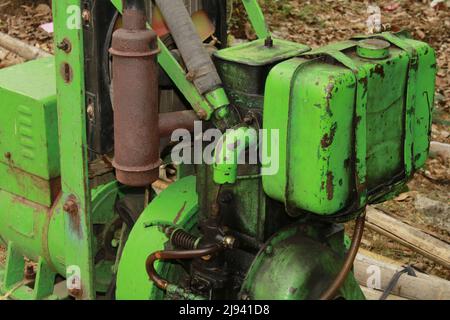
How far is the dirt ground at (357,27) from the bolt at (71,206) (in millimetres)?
2879

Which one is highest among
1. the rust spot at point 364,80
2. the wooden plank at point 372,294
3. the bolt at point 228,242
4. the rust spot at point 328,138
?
the rust spot at point 364,80

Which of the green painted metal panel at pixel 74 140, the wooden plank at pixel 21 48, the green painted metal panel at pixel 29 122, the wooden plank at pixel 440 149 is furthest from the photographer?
the wooden plank at pixel 21 48

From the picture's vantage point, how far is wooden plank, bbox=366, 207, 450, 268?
15.4 feet

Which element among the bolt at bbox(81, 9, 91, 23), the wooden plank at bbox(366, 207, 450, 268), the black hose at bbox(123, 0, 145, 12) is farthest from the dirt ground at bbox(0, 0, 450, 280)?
the black hose at bbox(123, 0, 145, 12)

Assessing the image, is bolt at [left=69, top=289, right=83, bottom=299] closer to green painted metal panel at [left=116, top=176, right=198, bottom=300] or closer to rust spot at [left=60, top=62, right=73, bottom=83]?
green painted metal panel at [left=116, top=176, right=198, bottom=300]

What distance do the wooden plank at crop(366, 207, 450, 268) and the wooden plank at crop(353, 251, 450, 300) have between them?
197 millimetres

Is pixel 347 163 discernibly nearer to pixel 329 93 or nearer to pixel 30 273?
pixel 329 93

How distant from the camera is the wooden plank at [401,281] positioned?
4.39 m

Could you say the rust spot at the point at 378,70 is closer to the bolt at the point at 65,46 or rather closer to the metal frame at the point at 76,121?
the metal frame at the point at 76,121

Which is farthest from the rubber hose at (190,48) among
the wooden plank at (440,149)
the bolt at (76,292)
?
the wooden plank at (440,149)

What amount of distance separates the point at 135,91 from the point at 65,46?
54 cm

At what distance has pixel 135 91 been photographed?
306 cm

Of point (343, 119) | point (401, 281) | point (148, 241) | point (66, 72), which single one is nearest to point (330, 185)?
point (343, 119)

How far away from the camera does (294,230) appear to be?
3369mm
